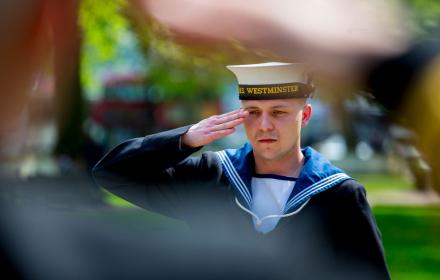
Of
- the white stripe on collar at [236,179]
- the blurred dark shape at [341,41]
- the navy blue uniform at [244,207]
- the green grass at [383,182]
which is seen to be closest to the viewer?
the blurred dark shape at [341,41]

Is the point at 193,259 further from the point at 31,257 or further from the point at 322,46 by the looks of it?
the point at 322,46

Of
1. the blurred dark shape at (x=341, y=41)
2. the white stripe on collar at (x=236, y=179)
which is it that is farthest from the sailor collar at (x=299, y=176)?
the blurred dark shape at (x=341, y=41)

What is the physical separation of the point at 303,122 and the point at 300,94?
13 cm

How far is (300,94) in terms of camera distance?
1.85 meters

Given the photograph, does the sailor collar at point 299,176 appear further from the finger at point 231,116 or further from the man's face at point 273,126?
the finger at point 231,116

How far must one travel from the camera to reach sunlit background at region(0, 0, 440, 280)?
2.10ft

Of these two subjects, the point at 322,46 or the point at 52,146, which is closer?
the point at 322,46

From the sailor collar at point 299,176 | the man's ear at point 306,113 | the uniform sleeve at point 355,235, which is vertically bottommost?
the uniform sleeve at point 355,235

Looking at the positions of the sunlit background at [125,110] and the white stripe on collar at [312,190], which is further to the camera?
the white stripe on collar at [312,190]

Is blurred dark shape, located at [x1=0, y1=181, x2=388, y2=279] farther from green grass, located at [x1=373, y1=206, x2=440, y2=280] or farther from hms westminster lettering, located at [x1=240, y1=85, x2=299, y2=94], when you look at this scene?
green grass, located at [x1=373, y1=206, x2=440, y2=280]

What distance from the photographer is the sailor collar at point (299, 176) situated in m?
1.83

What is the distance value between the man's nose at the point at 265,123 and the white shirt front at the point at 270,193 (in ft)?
0.62

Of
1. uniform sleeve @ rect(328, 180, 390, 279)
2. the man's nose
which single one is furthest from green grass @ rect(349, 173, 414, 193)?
the man's nose

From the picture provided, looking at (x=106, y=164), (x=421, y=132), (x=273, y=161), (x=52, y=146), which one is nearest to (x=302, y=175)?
(x=273, y=161)
